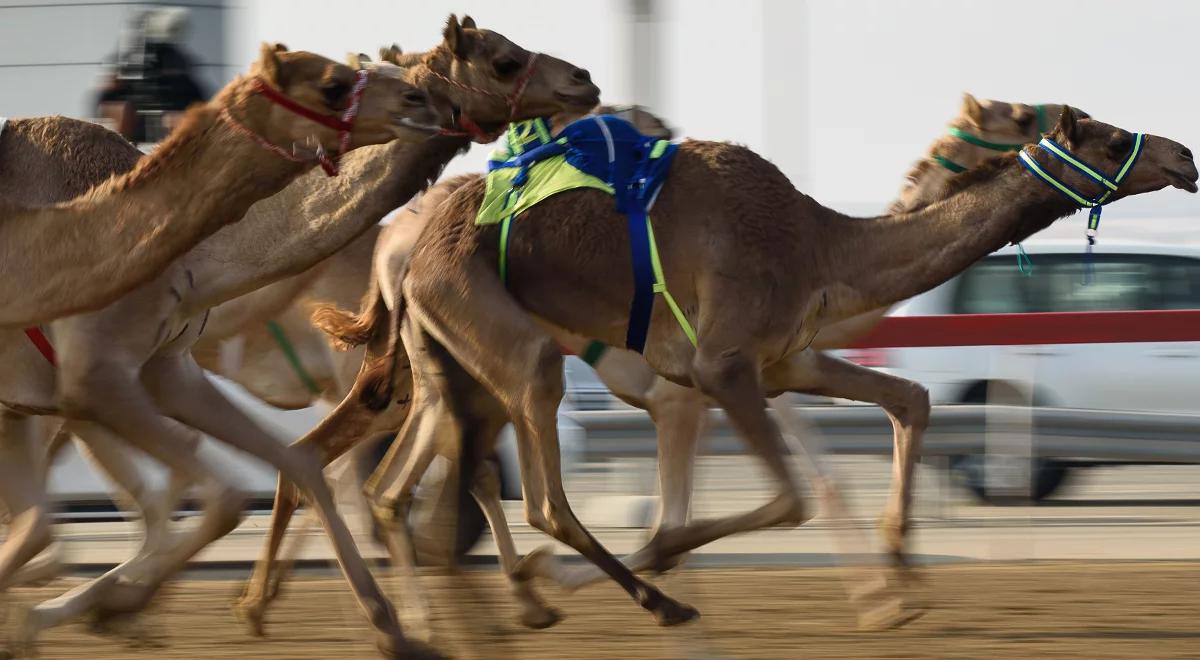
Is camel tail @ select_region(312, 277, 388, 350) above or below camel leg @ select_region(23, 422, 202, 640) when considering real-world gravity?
above

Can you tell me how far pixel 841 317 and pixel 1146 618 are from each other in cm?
152

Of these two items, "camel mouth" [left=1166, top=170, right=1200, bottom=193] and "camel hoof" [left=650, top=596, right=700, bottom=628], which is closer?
"camel hoof" [left=650, top=596, right=700, bottom=628]

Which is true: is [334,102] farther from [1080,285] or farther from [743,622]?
[1080,285]

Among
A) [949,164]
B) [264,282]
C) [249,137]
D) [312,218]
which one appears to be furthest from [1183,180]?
[249,137]

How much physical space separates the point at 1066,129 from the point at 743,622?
2.04m

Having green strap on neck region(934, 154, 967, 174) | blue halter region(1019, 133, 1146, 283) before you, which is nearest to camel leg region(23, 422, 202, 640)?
blue halter region(1019, 133, 1146, 283)

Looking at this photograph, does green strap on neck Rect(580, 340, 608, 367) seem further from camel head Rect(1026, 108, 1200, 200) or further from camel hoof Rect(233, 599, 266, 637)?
camel head Rect(1026, 108, 1200, 200)

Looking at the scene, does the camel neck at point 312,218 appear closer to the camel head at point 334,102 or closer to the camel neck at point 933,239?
the camel head at point 334,102

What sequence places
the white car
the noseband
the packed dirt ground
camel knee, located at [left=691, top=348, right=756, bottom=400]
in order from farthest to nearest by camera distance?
the white car → camel knee, located at [left=691, top=348, right=756, bottom=400] → the packed dirt ground → the noseband

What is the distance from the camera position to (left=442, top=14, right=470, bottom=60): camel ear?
6949 millimetres

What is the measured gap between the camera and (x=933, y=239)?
749cm

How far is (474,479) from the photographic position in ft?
23.2

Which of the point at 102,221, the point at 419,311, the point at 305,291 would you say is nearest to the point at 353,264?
the point at 305,291

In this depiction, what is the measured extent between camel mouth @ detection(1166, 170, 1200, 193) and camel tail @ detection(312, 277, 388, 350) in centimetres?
276
